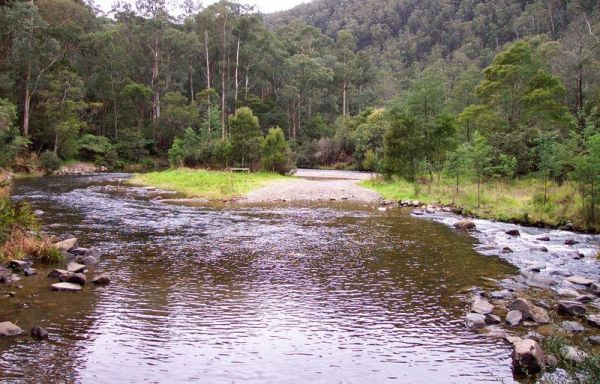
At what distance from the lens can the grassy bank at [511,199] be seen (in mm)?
22781

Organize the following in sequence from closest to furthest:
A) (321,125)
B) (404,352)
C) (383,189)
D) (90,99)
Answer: (404,352) < (383,189) < (90,99) < (321,125)

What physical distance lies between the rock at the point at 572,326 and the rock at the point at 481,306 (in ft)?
4.64

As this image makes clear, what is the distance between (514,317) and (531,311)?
0.49 metres

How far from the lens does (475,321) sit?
32.4 ft

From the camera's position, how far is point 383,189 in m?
38.1

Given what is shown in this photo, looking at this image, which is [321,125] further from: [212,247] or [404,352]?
[404,352]

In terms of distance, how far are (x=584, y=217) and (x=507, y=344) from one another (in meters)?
15.4

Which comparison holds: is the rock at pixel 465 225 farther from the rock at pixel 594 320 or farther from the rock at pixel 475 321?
the rock at pixel 475 321

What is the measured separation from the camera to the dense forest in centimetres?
3997

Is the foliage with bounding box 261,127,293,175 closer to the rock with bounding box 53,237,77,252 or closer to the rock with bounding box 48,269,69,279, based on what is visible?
the rock with bounding box 53,237,77,252

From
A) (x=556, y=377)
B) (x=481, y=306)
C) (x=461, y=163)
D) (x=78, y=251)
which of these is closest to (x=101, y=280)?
(x=78, y=251)

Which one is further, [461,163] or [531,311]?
[461,163]

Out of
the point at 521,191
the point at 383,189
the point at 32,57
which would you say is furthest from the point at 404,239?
the point at 32,57

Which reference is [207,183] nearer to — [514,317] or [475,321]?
[475,321]
